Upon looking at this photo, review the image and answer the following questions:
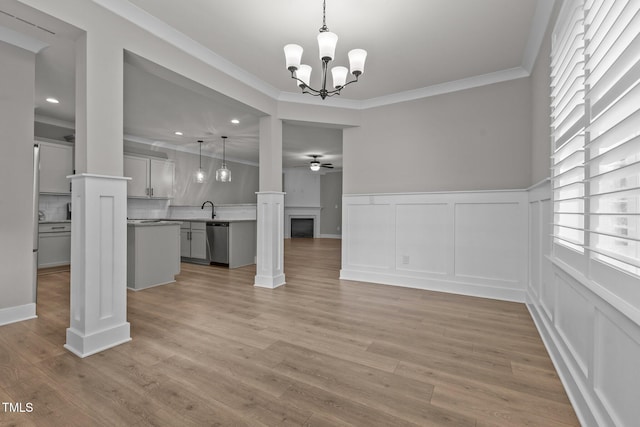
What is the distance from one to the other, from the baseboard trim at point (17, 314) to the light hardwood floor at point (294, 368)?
126 millimetres

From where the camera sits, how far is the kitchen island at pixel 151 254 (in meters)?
3.76

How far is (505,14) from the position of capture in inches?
94.0

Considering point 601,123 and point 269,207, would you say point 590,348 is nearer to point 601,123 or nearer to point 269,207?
point 601,123

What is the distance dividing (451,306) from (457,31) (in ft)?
8.78

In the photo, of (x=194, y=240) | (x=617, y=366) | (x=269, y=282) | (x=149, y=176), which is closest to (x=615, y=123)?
(x=617, y=366)

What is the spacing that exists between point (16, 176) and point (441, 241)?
4.52 metres

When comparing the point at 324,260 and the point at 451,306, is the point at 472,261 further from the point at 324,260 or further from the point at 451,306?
the point at 324,260

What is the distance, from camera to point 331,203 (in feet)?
36.8

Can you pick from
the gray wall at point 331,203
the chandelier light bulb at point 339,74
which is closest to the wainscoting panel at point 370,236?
the chandelier light bulb at point 339,74

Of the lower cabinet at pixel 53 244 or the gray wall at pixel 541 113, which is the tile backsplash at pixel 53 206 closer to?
the lower cabinet at pixel 53 244

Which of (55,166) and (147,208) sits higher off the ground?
(55,166)

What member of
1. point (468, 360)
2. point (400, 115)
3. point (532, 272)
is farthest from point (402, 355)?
point (400, 115)

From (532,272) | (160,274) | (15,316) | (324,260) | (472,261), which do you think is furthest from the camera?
(324,260)

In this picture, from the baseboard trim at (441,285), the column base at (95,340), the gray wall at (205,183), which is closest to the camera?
the column base at (95,340)
